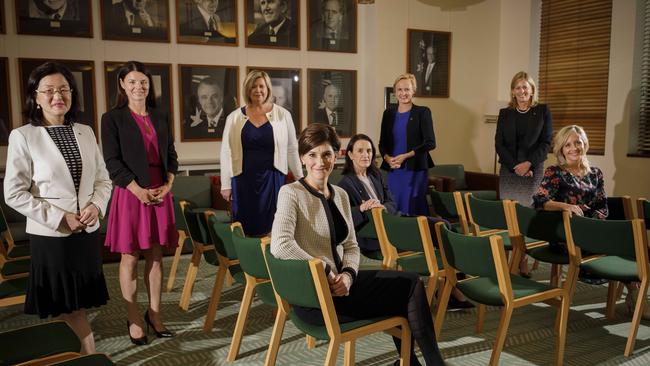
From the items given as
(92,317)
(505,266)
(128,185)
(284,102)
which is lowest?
(92,317)

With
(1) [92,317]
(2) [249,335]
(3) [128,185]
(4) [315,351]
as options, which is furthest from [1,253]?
(4) [315,351]

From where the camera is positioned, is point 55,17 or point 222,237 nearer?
point 222,237

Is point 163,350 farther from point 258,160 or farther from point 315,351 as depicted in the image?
point 258,160

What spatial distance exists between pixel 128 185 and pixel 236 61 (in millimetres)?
3787

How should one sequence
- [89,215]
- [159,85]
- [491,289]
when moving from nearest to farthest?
[89,215] < [491,289] < [159,85]

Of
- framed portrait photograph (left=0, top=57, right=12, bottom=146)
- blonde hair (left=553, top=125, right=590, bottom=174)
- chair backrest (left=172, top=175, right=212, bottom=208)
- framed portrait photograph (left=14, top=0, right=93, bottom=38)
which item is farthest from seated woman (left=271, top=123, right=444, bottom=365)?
framed portrait photograph (left=0, top=57, right=12, bottom=146)

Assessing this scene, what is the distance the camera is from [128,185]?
3143 millimetres

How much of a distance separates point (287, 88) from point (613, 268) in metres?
4.60

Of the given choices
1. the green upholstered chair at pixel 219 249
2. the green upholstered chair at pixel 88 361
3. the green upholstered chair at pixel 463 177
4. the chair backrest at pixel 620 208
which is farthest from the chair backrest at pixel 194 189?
the green upholstered chair at pixel 88 361

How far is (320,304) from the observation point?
7.34 ft

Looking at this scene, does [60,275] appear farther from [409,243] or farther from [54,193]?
[409,243]

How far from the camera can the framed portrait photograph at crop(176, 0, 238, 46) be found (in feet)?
20.7

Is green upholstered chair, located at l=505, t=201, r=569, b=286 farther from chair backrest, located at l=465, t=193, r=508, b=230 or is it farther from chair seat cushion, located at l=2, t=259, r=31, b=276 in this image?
chair seat cushion, located at l=2, t=259, r=31, b=276

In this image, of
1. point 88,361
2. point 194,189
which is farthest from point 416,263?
point 194,189
